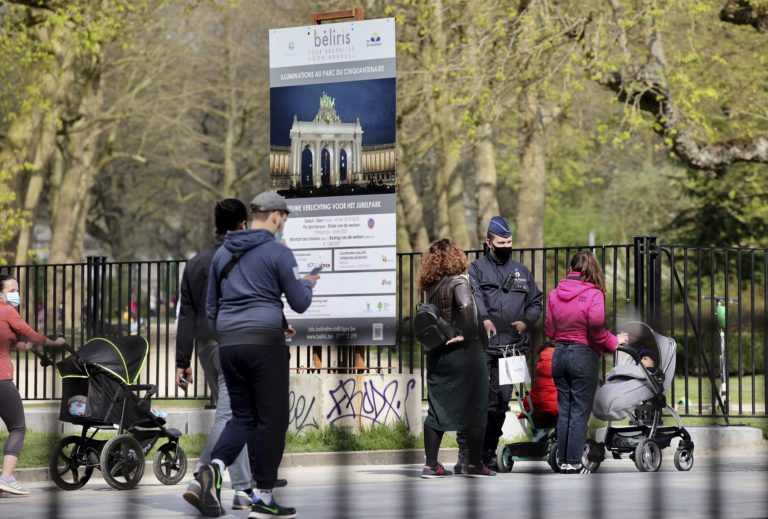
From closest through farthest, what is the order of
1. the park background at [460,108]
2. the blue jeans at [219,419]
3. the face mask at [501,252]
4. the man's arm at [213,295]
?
the man's arm at [213,295]
the blue jeans at [219,419]
the face mask at [501,252]
the park background at [460,108]

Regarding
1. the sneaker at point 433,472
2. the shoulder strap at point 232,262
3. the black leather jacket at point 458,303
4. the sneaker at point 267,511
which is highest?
the shoulder strap at point 232,262

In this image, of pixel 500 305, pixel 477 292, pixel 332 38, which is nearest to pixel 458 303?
pixel 477 292

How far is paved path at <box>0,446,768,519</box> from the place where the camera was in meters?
7.77

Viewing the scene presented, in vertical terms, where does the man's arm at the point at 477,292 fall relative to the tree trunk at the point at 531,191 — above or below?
below

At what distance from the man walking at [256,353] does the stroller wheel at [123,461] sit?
8.51ft

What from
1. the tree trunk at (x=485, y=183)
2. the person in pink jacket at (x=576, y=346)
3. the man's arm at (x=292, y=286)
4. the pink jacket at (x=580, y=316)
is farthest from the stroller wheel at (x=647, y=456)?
the tree trunk at (x=485, y=183)

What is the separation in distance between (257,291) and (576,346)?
3569 millimetres

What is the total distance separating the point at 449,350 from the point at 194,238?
58980 mm

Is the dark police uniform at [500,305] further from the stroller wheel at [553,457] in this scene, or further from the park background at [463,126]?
the park background at [463,126]

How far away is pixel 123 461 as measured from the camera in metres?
11.1

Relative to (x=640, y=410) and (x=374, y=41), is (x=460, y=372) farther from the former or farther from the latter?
(x=374, y=41)

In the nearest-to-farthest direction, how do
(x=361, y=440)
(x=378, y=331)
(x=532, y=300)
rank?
(x=532, y=300) < (x=361, y=440) < (x=378, y=331)

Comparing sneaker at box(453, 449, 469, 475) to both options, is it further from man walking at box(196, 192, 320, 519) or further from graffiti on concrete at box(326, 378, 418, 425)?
man walking at box(196, 192, 320, 519)

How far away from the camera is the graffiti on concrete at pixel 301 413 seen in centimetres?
Answer: 1427
